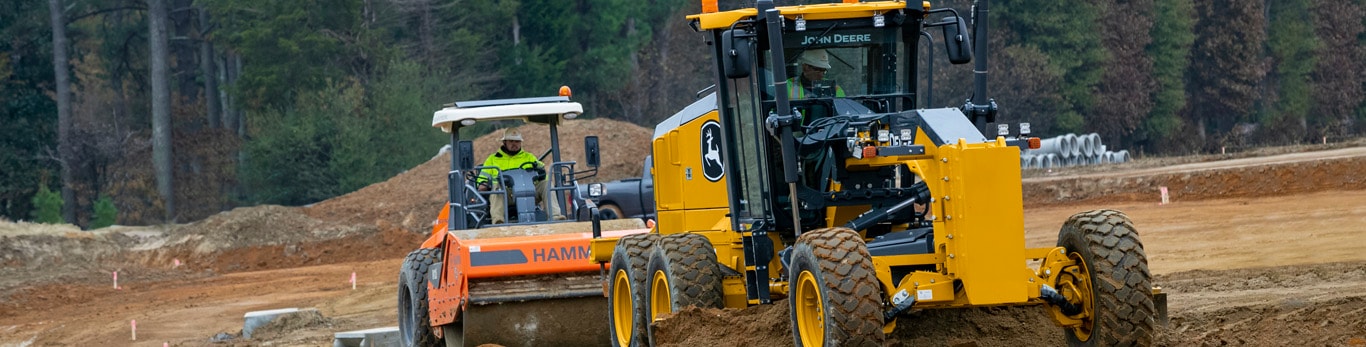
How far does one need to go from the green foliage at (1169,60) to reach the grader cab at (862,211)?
158 ft

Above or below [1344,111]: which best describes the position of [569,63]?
above

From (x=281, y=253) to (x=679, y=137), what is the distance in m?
25.4

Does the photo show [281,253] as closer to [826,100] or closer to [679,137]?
[679,137]

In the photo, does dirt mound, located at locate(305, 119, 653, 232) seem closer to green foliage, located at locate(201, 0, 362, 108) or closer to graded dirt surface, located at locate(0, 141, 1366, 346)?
graded dirt surface, located at locate(0, 141, 1366, 346)

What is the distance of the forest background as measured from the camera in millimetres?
51688

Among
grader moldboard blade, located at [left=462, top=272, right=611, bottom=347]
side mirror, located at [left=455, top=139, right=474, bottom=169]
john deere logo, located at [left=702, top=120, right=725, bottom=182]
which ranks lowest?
grader moldboard blade, located at [left=462, top=272, right=611, bottom=347]

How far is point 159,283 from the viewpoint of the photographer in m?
31.8

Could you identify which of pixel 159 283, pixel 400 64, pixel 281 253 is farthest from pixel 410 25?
pixel 159 283

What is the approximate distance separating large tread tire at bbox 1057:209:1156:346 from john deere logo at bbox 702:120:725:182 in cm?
398

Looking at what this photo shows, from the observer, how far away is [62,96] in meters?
53.7

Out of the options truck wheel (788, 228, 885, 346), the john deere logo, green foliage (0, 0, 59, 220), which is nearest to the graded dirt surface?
truck wheel (788, 228, 885, 346)

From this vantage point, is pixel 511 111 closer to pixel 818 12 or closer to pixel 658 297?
pixel 658 297

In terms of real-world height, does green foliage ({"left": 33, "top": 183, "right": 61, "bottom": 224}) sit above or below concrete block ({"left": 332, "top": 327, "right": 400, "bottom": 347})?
above

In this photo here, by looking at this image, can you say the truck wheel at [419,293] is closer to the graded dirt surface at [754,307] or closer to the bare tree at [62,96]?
the graded dirt surface at [754,307]
